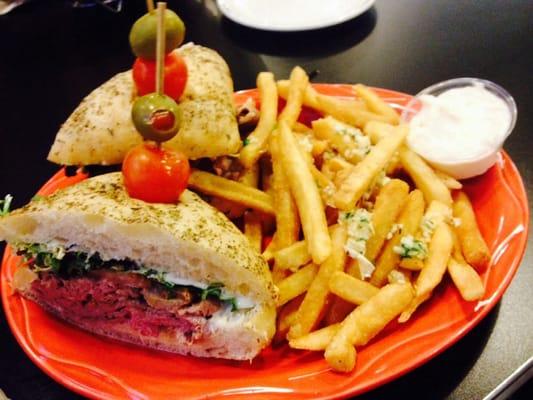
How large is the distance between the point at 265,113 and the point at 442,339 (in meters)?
1.26

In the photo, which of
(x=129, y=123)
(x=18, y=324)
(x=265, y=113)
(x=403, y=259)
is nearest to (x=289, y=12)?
(x=265, y=113)

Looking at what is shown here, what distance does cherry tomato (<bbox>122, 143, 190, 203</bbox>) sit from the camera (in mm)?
1940

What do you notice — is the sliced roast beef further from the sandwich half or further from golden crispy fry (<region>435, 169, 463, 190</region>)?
golden crispy fry (<region>435, 169, 463, 190</region>)

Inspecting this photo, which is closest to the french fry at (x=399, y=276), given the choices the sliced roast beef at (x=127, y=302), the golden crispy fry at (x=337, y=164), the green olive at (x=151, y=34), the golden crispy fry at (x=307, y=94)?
the golden crispy fry at (x=337, y=164)

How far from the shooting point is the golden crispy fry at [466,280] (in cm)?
192

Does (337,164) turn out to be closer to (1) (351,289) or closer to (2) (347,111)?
(2) (347,111)

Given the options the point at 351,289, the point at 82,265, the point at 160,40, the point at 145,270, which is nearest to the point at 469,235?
the point at 351,289

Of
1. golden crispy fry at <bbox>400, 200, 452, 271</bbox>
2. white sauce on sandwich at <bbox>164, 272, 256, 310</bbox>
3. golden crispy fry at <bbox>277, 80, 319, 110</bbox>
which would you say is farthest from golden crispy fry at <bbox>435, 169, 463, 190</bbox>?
white sauce on sandwich at <bbox>164, 272, 256, 310</bbox>

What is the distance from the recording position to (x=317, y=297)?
2014 mm

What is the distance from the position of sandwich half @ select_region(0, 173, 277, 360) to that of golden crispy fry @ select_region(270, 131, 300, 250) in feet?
0.48

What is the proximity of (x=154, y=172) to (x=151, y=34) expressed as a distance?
1.62ft

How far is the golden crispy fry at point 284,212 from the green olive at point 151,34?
577 millimetres

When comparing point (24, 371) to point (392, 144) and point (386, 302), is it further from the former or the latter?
point (392, 144)

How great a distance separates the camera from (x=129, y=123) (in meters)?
2.44
